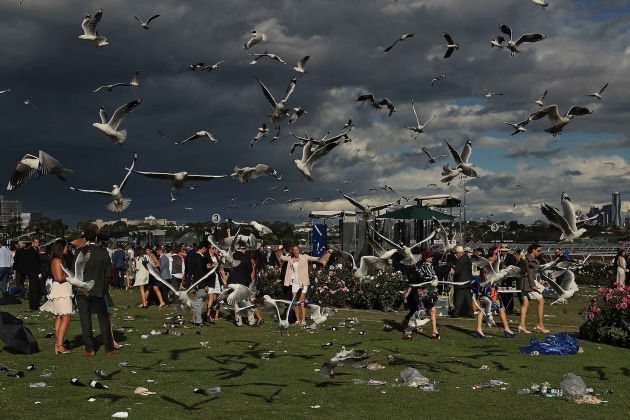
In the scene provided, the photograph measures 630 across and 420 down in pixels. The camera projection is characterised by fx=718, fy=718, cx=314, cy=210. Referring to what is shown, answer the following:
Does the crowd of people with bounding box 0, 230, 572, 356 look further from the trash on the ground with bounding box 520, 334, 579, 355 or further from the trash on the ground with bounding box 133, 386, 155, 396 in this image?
the trash on the ground with bounding box 133, 386, 155, 396

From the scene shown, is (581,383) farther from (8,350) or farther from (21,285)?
(21,285)

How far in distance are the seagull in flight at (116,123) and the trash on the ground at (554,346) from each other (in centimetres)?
878

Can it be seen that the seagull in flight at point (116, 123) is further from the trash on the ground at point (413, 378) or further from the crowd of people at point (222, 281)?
the trash on the ground at point (413, 378)

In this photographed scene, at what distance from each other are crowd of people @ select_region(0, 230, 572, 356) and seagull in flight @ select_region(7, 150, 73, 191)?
5.31 feet

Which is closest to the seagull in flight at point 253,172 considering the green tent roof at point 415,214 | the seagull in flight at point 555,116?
the seagull in flight at point 555,116

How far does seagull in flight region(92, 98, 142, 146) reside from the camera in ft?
41.1

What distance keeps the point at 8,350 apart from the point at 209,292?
244 inches

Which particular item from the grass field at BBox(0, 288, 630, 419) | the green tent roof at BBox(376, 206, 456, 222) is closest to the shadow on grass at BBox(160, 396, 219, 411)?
the grass field at BBox(0, 288, 630, 419)

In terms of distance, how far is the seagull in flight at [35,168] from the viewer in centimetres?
1123

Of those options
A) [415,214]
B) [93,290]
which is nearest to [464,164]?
[93,290]

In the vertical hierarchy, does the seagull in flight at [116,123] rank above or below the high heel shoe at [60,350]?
above

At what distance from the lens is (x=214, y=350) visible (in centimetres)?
1434

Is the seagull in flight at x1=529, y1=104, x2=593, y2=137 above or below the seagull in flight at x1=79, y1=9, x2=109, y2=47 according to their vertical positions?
below

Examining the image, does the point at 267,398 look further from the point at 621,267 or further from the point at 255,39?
the point at 621,267
